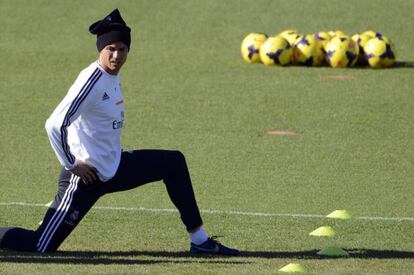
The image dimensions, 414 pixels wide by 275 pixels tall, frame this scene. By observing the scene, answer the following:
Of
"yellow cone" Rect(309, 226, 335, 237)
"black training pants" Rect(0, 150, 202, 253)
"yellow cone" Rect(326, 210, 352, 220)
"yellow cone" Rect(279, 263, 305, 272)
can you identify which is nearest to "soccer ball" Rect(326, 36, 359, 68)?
"yellow cone" Rect(326, 210, 352, 220)

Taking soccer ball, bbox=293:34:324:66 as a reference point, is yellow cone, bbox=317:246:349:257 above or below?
above

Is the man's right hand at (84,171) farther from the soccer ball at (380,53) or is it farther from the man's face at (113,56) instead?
the soccer ball at (380,53)

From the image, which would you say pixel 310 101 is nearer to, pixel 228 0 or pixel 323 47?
pixel 323 47

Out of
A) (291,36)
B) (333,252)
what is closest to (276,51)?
(291,36)

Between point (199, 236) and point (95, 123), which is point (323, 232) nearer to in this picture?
point (199, 236)

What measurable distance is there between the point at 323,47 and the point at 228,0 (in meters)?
6.20

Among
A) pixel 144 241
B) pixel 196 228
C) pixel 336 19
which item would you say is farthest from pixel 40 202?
pixel 336 19

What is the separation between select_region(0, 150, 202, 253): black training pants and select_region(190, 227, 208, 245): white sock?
6 centimetres

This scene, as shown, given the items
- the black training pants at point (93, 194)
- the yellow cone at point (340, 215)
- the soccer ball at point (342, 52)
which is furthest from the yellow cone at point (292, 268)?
the soccer ball at point (342, 52)

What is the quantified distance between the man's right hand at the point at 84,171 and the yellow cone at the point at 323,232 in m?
2.44

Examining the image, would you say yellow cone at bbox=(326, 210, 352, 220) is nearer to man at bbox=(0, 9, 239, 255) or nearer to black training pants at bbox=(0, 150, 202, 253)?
man at bbox=(0, 9, 239, 255)

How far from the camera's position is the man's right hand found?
935 cm

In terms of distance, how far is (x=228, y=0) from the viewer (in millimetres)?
27469

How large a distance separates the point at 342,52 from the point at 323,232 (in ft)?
35.9
